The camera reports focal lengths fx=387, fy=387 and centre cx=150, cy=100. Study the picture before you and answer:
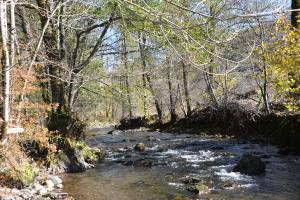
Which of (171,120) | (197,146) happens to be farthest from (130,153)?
(171,120)

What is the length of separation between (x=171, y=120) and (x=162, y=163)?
16165 mm

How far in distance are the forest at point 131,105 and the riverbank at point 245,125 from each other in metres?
0.08

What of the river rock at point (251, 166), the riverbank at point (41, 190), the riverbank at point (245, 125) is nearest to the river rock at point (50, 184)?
the riverbank at point (41, 190)

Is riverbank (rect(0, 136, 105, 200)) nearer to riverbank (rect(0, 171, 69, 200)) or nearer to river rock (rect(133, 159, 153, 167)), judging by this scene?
riverbank (rect(0, 171, 69, 200))

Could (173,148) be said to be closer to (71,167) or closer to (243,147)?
(243,147)

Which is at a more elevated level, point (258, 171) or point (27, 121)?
point (27, 121)

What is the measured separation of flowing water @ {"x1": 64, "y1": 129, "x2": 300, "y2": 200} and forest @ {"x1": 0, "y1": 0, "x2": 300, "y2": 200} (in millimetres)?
34

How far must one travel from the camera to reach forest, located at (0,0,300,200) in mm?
7715

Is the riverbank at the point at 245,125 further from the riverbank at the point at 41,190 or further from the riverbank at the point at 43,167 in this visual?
the riverbank at the point at 41,190

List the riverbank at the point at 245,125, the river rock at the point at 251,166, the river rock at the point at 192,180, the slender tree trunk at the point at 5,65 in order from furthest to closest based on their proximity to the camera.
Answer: the riverbank at the point at 245,125
the river rock at the point at 251,166
the river rock at the point at 192,180
the slender tree trunk at the point at 5,65

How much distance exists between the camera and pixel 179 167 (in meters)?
13.4

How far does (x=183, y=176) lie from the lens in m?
11.9

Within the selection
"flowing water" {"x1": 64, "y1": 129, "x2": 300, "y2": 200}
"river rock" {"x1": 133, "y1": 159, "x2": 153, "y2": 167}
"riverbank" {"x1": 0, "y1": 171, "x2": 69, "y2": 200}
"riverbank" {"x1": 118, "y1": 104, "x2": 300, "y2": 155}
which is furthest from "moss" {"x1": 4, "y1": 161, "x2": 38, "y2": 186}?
"riverbank" {"x1": 118, "y1": 104, "x2": 300, "y2": 155}

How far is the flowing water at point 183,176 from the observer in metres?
9.74
